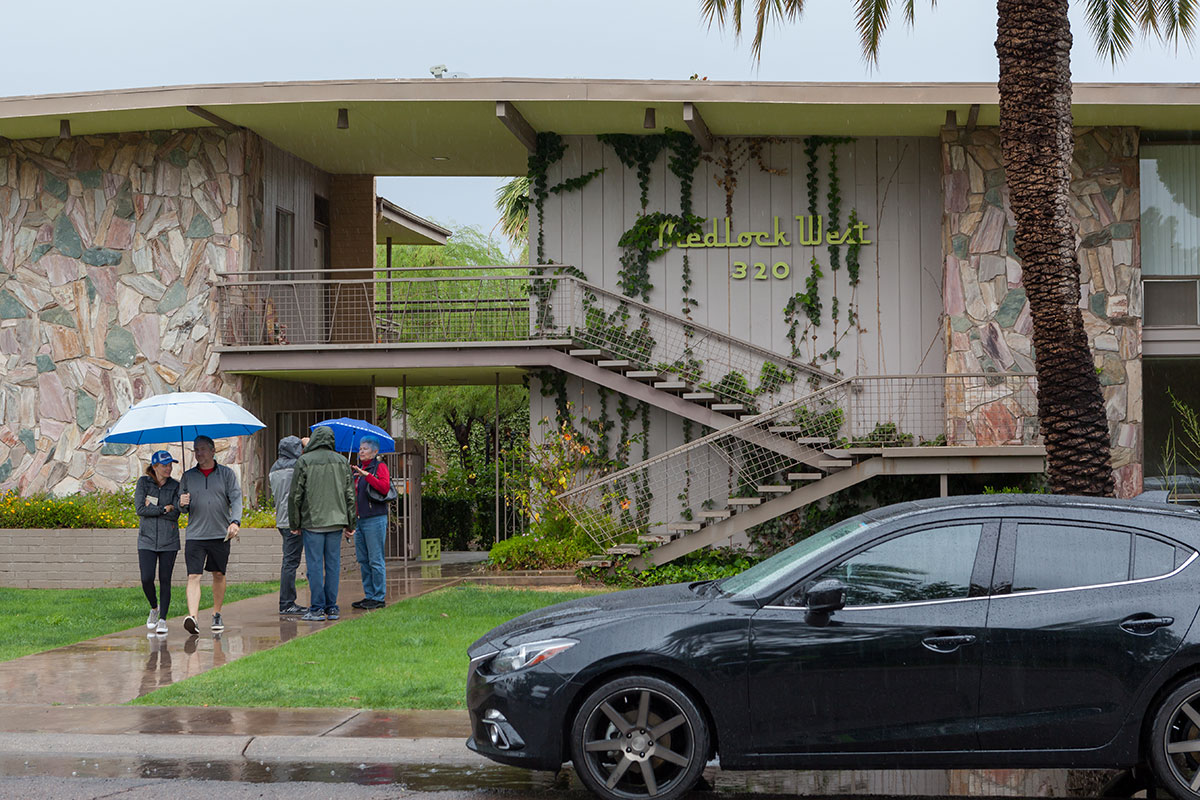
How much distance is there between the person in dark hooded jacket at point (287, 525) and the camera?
1280cm

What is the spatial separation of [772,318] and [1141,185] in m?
5.69

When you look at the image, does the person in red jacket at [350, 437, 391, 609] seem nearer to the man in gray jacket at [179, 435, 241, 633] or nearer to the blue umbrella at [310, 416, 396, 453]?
the blue umbrella at [310, 416, 396, 453]

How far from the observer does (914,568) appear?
6.01 metres

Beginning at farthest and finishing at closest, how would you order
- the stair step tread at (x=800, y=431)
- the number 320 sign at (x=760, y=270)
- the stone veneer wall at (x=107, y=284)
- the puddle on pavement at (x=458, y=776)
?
the number 320 sign at (x=760, y=270) → the stone veneer wall at (x=107, y=284) → the stair step tread at (x=800, y=431) → the puddle on pavement at (x=458, y=776)

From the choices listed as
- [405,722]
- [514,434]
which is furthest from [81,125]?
[514,434]

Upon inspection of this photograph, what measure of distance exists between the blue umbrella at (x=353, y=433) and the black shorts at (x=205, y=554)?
248 centimetres

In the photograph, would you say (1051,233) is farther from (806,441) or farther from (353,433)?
(353,433)

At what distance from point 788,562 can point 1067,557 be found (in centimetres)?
134

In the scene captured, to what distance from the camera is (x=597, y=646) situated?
5.93 meters

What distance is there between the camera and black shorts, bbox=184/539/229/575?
1120 centimetres

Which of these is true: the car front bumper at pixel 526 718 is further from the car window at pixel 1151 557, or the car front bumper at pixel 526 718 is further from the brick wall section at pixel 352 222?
the brick wall section at pixel 352 222

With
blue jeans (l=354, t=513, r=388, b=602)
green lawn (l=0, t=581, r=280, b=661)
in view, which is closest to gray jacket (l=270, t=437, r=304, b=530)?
blue jeans (l=354, t=513, r=388, b=602)

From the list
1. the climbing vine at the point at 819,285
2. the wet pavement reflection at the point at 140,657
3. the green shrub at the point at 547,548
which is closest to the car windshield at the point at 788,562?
the wet pavement reflection at the point at 140,657

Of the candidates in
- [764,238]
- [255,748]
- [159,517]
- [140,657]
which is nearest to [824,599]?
[255,748]
